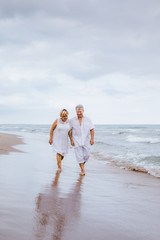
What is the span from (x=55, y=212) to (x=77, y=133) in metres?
3.90

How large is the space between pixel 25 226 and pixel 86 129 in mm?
4455

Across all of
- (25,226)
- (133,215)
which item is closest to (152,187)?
(133,215)

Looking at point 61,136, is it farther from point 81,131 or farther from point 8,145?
point 8,145

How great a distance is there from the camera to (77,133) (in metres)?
6.91

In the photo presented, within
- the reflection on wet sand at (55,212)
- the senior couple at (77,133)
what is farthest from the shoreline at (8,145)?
the reflection on wet sand at (55,212)

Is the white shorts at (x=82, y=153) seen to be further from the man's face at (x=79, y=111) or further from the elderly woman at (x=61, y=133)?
the man's face at (x=79, y=111)

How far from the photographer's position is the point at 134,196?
4320mm

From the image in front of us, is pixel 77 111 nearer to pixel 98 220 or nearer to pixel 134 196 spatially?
pixel 134 196

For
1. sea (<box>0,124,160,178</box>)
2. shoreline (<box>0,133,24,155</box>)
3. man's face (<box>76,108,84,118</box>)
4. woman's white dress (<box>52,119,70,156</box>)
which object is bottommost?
sea (<box>0,124,160,178</box>)

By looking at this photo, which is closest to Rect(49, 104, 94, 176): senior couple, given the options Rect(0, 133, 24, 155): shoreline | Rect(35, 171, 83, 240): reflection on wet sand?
Rect(35, 171, 83, 240): reflection on wet sand

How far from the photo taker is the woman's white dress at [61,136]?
718cm

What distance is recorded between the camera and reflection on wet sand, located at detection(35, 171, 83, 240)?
2.47 metres

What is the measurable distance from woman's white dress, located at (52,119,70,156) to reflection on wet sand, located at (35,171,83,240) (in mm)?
2797

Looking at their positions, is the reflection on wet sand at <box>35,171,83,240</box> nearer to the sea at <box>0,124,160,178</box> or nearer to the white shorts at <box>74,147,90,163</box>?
the white shorts at <box>74,147,90,163</box>
